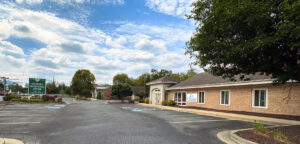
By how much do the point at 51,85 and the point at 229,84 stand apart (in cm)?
9888

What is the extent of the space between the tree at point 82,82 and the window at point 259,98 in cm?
6112

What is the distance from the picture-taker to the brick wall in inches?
602

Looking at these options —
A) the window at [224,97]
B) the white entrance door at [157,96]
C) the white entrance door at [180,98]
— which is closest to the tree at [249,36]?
the window at [224,97]

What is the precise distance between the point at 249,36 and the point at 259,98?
36.9 ft

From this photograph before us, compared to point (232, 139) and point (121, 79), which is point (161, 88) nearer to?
point (232, 139)

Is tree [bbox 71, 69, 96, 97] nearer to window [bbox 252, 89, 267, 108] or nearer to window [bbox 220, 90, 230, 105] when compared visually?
window [bbox 220, 90, 230, 105]

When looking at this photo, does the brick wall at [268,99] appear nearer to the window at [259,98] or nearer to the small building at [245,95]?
the small building at [245,95]

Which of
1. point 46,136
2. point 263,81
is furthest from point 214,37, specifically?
point 263,81

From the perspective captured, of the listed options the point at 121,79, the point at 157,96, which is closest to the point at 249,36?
the point at 157,96

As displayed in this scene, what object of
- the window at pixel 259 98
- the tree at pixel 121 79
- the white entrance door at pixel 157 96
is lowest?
the white entrance door at pixel 157 96

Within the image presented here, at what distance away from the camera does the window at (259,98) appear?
17.5 meters

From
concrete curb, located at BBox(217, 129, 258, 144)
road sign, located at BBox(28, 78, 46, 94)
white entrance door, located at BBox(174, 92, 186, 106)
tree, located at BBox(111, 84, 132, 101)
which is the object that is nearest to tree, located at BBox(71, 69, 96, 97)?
tree, located at BBox(111, 84, 132, 101)

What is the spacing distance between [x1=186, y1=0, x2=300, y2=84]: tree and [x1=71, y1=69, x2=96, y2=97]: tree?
6448cm

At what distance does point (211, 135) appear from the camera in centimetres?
909
